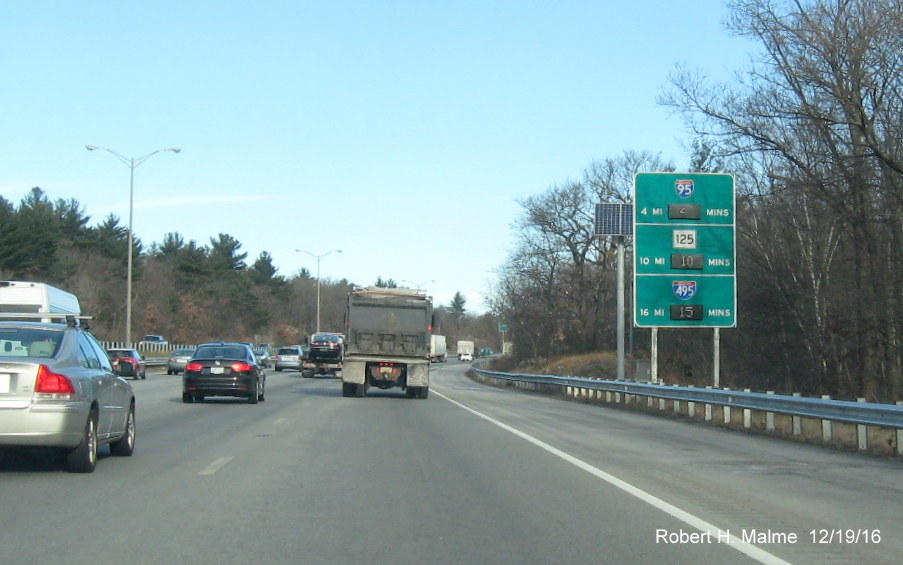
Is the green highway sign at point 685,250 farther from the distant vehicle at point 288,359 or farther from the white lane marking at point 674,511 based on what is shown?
the distant vehicle at point 288,359

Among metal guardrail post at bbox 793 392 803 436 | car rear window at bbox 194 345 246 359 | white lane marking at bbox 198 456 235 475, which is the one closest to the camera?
white lane marking at bbox 198 456 235 475

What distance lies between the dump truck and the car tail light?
20.2m

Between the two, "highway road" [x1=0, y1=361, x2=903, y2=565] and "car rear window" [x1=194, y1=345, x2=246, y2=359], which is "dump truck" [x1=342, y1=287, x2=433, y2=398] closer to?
"car rear window" [x1=194, y1=345, x2=246, y2=359]

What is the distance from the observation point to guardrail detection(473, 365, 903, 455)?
15.3 m

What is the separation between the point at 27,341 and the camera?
37.9ft

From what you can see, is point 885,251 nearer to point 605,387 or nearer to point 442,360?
point 605,387

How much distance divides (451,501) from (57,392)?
4.42 meters

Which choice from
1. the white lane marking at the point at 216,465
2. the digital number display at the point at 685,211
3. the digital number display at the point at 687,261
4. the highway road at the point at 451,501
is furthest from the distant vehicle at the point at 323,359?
the white lane marking at the point at 216,465

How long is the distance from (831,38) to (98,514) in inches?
956

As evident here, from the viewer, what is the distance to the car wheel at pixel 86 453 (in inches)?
447

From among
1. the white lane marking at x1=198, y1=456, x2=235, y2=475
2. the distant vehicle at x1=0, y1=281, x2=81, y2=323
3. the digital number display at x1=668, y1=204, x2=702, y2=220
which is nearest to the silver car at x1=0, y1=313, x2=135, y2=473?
the white lane marking at x1=198, y1=456, x2=235, y2=475

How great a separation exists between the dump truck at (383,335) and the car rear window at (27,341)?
1956 cm

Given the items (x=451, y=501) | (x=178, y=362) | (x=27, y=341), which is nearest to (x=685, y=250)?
(x=451, y=501)

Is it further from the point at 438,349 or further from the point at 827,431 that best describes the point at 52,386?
the point at 438,349
